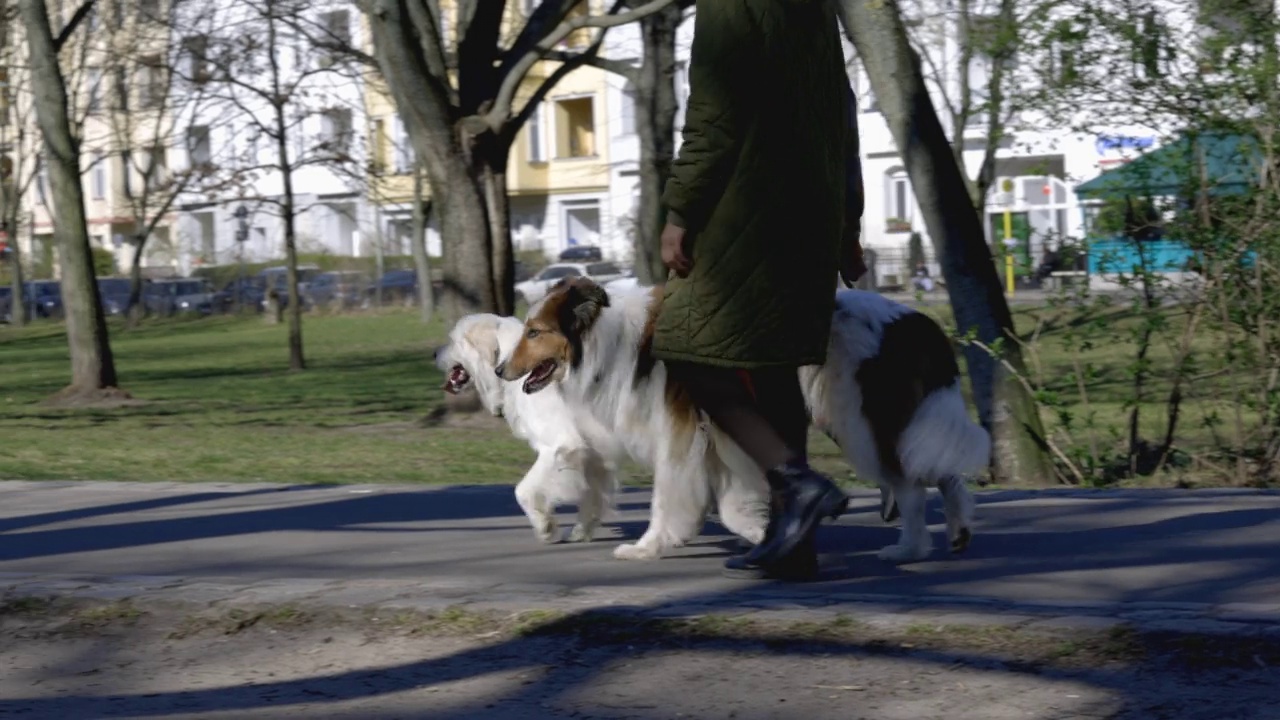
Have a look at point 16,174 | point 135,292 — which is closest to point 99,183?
point 16,174

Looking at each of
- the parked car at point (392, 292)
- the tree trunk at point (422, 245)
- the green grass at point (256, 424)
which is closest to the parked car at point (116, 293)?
the parked car at point (392, 292)

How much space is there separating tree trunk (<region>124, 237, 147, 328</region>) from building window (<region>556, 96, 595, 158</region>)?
724 inches

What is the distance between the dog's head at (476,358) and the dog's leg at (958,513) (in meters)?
2.19

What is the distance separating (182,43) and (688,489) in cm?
3020

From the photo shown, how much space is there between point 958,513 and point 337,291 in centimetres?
5321

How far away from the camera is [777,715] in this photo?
4.54 m

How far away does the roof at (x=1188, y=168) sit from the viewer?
10328 millimetres

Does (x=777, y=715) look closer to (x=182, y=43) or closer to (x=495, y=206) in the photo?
(x=495, y=206)

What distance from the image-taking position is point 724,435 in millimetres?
6113

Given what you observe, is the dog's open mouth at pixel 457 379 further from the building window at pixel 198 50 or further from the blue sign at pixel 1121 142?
the building window at pixel 198 50

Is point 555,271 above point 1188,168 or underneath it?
underneath

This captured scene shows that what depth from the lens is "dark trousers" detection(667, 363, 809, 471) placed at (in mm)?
5879

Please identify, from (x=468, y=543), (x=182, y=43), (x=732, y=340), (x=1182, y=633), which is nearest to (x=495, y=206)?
(x=468, y=543)

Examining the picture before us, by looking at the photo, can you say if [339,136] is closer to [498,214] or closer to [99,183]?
[498,214]
